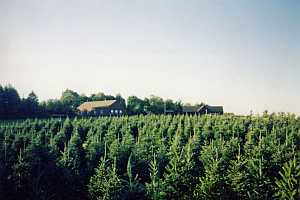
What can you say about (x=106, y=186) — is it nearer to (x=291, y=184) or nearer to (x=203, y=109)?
(x=291, y=184)

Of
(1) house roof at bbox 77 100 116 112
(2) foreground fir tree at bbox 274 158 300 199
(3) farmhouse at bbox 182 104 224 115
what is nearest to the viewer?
(2) foreground fir tree at bbox 274 158 300 199

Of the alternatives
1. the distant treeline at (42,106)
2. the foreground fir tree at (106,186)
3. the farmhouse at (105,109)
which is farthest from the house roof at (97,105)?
the foreground fir tree at (106,186)

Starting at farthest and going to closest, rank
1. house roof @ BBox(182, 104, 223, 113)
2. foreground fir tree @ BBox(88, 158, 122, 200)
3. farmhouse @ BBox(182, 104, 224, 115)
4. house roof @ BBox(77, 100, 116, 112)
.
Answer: house roof @ BBox(182, 104, 223, 113)
farmhouse @ BBox(182, 104, 224, 115)
house roof @ BBox(77, 100, 116, 112)
foreground fir tree @ BBox(88, 158, 122, 200)

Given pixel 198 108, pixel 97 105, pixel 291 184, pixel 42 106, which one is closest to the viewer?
pixel 291 184

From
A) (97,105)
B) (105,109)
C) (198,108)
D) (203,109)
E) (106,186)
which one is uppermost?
(97,105)

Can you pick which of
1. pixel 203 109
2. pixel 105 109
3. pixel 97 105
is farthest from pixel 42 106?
pixel 203 109

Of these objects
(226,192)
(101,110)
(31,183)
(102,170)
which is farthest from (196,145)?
(101,110)

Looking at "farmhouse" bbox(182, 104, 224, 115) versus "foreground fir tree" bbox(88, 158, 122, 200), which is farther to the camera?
"farmhouse" bbox(182, 104, 224, 115)

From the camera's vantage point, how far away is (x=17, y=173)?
1390 cm

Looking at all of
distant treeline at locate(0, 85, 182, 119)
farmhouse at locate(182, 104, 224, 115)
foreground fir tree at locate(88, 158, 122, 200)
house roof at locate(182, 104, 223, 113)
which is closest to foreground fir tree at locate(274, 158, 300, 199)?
foreground fir tree at locate(88, 158, 122, 200)

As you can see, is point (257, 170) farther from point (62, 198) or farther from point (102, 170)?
point (62, 198)

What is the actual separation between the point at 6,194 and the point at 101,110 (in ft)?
207

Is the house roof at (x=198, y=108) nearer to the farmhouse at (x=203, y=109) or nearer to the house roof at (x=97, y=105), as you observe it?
the farmhouse at (x=203, y=109)

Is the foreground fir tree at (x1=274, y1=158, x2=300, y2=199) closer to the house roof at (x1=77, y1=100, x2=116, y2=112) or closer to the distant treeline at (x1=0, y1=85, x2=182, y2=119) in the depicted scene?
the distant treeline at (x1=0, y1=85, x2=182, y2=119)
